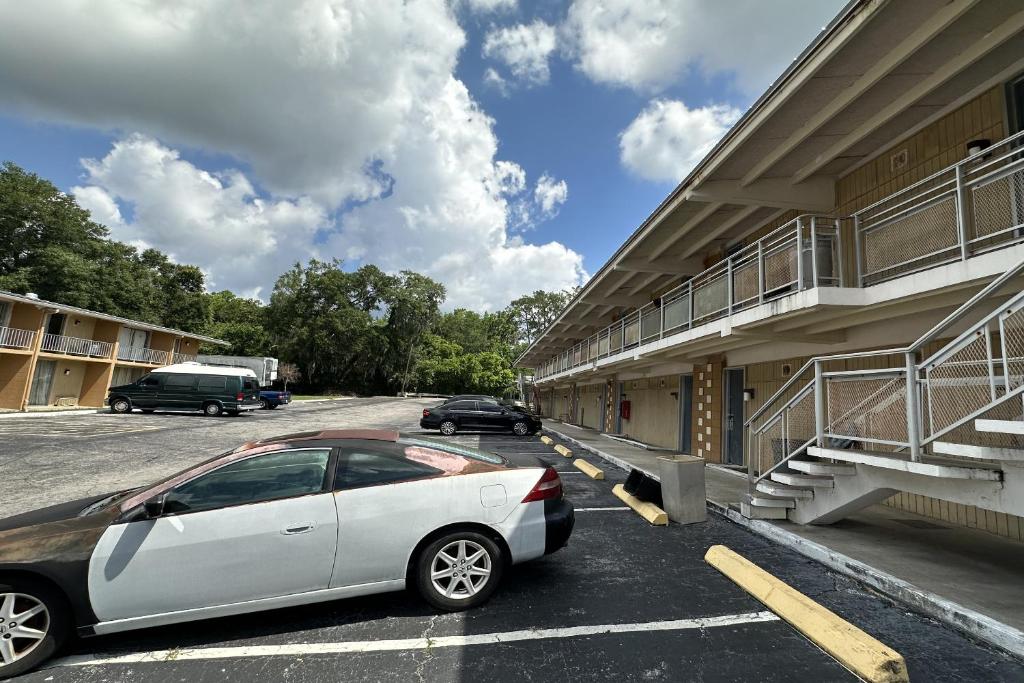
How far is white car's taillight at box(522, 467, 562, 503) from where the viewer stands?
3834 millimetres

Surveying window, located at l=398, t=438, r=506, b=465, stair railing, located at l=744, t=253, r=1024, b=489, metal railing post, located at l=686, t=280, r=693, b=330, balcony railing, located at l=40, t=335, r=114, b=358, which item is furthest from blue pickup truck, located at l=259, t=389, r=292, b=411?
stair railing, located at l=744, t=253, r=1024, b=489

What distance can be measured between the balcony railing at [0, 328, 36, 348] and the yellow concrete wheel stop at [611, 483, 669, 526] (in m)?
27.6

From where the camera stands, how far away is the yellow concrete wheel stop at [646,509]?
19.5 ft

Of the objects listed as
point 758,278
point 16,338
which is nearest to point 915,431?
point 758,278

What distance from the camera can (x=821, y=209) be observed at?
8.47 meters

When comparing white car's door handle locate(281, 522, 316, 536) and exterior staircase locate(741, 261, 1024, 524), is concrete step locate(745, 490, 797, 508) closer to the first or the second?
exterior staircase locate(741, 261, 1024, 524)

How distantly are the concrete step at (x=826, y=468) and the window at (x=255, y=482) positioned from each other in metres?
4.87

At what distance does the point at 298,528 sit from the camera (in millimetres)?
3229

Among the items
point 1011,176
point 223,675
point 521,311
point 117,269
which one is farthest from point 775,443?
point 521,311

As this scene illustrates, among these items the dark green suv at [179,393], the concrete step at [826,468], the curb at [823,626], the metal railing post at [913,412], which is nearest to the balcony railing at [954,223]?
the metal railing post at [913,412]

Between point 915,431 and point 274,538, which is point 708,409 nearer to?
point 915,431

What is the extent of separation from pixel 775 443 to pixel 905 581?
2.10 meters

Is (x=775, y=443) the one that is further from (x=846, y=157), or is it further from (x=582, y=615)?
(x=846, y=157)

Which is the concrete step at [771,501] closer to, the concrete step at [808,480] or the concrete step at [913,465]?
the concrete step at [808,480]
